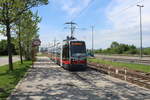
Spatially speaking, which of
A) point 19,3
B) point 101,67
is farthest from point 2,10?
point 101,67

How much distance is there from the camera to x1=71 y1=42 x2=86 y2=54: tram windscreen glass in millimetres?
21656

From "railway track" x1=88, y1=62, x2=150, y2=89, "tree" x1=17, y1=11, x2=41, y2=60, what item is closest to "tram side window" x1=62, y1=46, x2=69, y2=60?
"tree" x1=17, y1=11, x2=41, y2=60

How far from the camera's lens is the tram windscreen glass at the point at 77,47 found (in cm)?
2166

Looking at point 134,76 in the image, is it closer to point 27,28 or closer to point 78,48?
point 78,48

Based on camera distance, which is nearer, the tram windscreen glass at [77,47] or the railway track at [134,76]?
the railway track at [134,76]

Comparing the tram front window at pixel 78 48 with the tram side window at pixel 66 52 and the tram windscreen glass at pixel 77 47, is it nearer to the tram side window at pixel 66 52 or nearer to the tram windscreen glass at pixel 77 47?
the tram windscreen glass at pixel 77 47

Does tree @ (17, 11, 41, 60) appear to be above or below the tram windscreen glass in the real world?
above

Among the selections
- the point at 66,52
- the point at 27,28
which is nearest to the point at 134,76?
the point at 66,52

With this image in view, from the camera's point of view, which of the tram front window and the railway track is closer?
the railway track

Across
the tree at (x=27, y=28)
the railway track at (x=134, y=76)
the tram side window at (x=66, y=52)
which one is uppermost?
the tree at (x=27, y=28)

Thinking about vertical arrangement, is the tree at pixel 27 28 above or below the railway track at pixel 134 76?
above

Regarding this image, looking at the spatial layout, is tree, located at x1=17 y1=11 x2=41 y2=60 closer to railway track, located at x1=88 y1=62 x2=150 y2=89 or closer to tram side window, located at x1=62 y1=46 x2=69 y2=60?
tram side window, located at x1=62 y1=46 x2=69 y2=60

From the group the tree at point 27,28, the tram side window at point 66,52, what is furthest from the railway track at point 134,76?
the tree at point 27,28

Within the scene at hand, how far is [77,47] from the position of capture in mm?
21891
